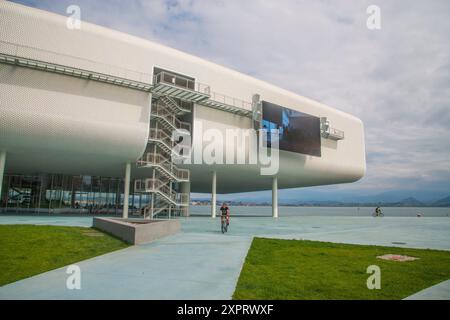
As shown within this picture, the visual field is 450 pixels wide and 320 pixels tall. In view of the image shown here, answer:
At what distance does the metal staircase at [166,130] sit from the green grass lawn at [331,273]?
2080 centimetres

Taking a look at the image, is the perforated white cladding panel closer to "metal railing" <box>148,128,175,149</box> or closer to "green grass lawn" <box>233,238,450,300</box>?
"metal railing" <box>148,128,175,149</box>

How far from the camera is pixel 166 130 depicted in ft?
115

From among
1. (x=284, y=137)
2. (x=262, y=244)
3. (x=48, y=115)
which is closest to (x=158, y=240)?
(x=262, y=244)

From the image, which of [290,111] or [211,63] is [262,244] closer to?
[211,63]

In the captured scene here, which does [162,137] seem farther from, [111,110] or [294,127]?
[294,127]

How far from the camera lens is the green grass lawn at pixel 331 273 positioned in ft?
22.6

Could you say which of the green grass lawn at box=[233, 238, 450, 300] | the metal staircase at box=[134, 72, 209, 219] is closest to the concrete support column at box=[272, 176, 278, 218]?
the metal staircase at box=[134, 72, 209, 219]

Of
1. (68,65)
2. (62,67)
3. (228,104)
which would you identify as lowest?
(62,67)

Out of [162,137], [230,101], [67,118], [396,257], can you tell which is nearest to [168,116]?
[162,137]

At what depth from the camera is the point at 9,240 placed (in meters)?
13.3

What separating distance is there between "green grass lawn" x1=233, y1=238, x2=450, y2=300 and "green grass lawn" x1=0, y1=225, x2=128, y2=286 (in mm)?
5681

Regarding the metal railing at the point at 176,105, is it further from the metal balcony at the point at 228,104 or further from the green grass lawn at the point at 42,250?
the green grass lawn at the point at 42,250

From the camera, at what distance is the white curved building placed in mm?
25703

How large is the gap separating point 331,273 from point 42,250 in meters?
10.2
